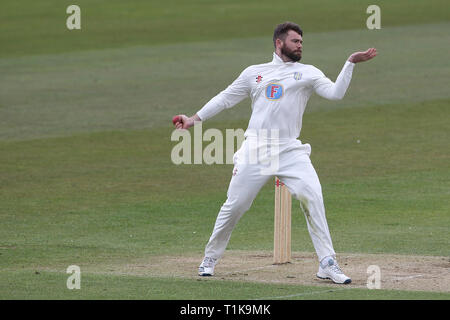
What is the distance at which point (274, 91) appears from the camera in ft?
34.4

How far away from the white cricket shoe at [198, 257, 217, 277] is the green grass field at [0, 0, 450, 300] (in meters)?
0.53

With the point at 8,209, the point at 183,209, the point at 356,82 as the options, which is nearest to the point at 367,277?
the point at 183,209

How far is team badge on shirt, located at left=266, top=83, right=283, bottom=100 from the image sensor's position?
10453 mm

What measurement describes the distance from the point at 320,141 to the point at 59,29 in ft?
71.1

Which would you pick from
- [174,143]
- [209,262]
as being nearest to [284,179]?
Answer: [209,262]

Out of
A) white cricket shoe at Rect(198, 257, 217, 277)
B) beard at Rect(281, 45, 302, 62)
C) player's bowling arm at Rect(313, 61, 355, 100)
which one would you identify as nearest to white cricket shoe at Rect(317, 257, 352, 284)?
white cricket shoe at Rect(198, 257, 217, 277)

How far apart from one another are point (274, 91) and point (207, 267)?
2.01m

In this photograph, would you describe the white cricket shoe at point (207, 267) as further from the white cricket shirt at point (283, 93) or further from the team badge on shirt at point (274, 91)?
the team badge on shirt at point (274, 91)

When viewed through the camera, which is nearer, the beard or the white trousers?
the white trousers

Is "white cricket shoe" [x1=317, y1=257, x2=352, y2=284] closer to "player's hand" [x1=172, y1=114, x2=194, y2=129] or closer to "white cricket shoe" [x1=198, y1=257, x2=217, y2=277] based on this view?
"white cricket shoe" [x1=198, y1=257, x2=217, y2=277]

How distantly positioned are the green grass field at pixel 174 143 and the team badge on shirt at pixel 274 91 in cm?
196

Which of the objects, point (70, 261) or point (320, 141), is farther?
point (320, 141)
